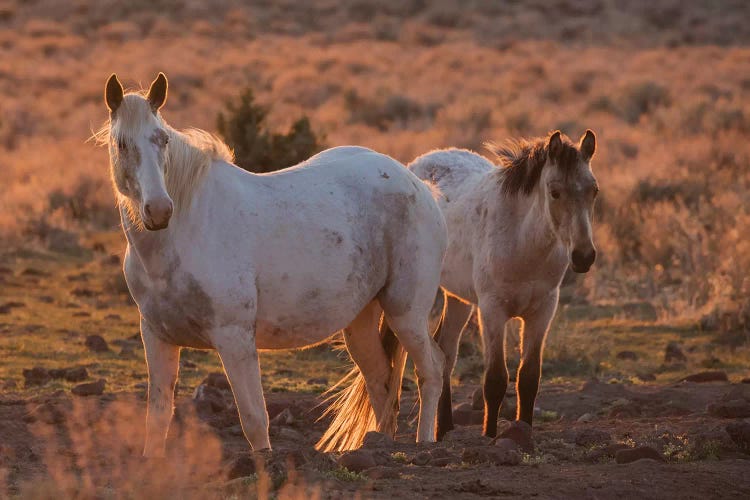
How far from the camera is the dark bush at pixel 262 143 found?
677 inches

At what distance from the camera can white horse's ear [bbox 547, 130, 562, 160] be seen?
7.61 metres

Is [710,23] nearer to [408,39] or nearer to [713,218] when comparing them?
[408,39]

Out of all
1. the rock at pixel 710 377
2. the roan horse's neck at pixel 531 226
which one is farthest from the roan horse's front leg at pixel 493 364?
the rock at pixel 710 377

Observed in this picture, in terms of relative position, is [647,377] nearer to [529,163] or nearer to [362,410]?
[529,163]

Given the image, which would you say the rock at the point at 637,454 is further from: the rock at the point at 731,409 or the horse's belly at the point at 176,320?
the horse's belly at the point at 176,320

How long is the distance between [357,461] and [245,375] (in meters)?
0.73

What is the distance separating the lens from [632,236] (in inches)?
674

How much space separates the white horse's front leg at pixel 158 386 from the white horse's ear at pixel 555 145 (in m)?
2.79

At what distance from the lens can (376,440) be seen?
22.7 ft

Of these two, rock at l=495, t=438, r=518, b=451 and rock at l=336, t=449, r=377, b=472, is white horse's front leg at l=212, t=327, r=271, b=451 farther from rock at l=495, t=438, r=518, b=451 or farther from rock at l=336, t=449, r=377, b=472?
rock at l=495, t=438, r=518, b=451

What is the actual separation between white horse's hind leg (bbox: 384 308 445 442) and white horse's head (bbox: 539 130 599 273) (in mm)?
951

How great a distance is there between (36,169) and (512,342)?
1445cm

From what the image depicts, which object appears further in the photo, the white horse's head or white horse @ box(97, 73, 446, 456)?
the white horse's head

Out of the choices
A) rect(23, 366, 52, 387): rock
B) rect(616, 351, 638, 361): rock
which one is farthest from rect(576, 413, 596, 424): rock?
rect(23, 366, 52, 387): rock
